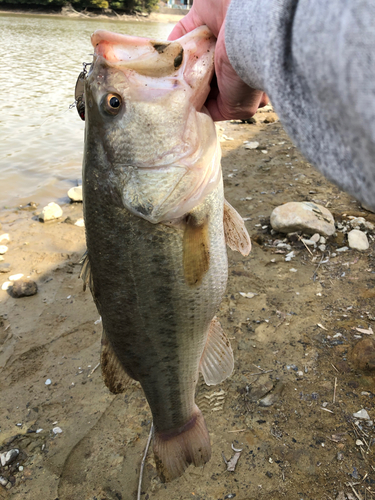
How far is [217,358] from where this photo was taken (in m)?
2.19

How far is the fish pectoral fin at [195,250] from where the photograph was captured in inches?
67.7

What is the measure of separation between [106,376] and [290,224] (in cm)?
294

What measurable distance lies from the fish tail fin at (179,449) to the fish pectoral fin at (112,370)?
0.39m

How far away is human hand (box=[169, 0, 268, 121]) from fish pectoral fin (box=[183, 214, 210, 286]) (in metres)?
0.52

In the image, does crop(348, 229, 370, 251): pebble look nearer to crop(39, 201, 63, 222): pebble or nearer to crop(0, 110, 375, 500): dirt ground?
crop(0, 110, 375, 500): dirt ground

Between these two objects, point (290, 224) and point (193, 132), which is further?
point (290, 224)

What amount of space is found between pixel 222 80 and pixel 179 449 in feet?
6.49

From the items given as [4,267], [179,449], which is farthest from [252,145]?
[179,449]

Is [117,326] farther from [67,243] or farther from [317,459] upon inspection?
[67,243]

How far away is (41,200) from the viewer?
6.77 metres

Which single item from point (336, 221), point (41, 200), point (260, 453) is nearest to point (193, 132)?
point (260, 453)

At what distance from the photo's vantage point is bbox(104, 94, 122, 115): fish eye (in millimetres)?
1573

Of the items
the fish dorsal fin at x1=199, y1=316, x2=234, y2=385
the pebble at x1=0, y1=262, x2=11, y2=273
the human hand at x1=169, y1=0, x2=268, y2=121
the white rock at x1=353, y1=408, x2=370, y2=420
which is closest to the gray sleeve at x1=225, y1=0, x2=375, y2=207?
the human hand at x1=169, y1=0, x2=268, y2=121

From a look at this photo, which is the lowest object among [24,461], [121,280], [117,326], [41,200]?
[41,200]
